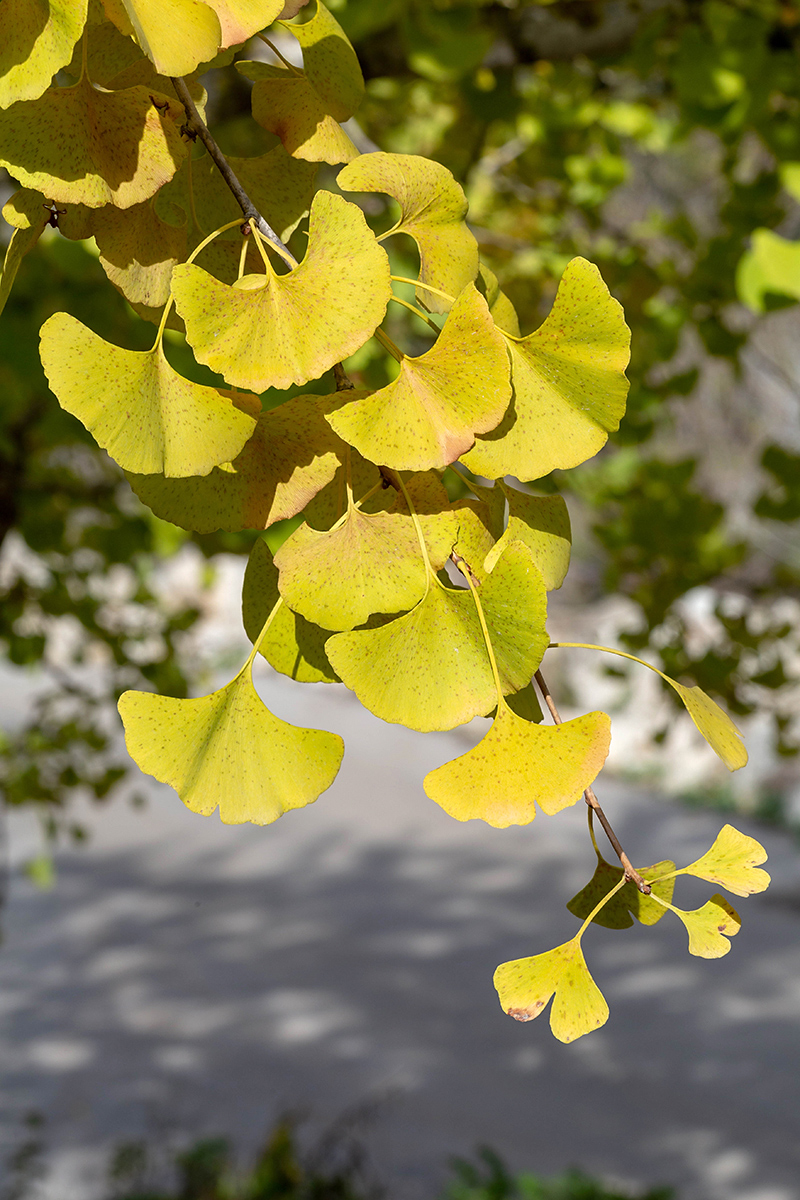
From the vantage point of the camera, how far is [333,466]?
0.26 meters

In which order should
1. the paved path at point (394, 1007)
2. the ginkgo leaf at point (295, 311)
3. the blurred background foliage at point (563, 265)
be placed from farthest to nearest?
1. the paved path at point (394, 1007)
2. the blurred background foliage at point (563, 265)
3. the ginkgo leaf at point (295, 311)

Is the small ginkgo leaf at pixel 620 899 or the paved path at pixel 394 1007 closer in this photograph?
the small ginkgo leaf at pixel 620 899

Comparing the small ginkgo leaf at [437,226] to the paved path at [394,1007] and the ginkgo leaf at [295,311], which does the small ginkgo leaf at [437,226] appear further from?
the paved path at [394,1007]

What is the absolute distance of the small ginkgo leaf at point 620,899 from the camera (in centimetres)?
24

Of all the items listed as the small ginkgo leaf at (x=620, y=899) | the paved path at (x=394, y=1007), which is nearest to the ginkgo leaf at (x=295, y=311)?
the small ginkgo leaf at (x=620, y=899)

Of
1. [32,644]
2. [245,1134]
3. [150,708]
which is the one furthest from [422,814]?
[150,708]

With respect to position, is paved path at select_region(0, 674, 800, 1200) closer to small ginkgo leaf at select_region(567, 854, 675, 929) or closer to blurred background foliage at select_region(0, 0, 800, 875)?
blurred background foliage at select_region(0, 0, 800, 875)

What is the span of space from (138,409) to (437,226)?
96 mm

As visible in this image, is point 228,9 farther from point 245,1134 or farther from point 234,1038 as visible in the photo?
point 234,1038

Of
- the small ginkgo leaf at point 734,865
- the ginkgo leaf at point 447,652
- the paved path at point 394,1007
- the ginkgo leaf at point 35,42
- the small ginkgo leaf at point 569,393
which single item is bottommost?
the paved path at point 394,1007

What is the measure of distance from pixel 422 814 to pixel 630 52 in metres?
4.13

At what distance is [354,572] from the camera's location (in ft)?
0.78

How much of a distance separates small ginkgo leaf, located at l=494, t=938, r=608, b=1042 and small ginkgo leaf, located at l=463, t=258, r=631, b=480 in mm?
110

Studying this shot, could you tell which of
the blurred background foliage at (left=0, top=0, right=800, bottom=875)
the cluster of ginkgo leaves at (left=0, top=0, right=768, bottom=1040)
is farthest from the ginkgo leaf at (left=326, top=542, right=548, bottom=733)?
the blurred background foliage at (left=0, top=0, right=800, bottom=875)
